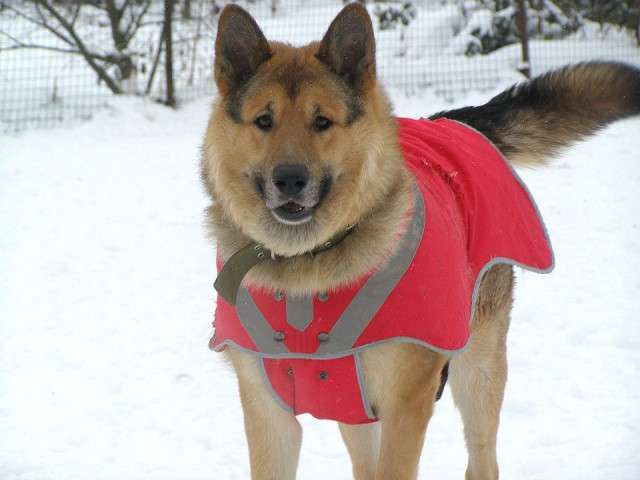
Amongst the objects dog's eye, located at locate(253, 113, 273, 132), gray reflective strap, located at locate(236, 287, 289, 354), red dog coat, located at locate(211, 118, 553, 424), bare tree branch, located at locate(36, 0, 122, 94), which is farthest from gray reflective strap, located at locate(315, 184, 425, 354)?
bare tree branch, located at locate(36, 0, 122, 94)

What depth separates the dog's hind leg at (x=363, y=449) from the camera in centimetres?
325

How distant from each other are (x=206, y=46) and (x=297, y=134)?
31.7 ft

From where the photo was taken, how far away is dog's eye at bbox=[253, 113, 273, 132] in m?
2.64

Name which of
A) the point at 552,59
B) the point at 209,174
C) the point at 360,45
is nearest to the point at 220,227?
the point at 209,174

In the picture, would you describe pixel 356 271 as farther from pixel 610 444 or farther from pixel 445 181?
pixel 610 444

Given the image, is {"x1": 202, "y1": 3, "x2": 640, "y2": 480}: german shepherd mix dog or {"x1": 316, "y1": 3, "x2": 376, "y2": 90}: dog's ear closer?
{"x1": 202, "y1": 3, "x2": 640, "y2": 480}: german shepherd mix dog

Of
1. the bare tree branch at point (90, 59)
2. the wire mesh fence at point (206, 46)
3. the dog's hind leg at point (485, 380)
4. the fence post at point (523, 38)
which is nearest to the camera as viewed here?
the dog's hind leg at point (485, 380)

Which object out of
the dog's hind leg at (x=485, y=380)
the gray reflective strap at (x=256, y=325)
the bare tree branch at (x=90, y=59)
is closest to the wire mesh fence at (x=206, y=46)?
the bare tree branch at (x=90, y=59)

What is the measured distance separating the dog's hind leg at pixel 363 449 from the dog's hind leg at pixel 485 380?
426mm

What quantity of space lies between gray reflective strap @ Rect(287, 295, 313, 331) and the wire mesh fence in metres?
7.84

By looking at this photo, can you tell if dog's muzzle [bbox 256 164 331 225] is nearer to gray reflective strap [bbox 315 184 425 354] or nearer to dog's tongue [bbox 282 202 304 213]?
dog's tongue [bbox 282 202 304 213]

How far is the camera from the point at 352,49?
2.75m

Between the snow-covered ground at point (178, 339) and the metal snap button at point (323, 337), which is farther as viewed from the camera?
the snow-covered ground at point (178, 339)

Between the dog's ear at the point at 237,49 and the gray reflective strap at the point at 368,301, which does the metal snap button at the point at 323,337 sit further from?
the dog's ear at the point at 237,49
